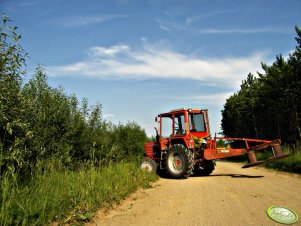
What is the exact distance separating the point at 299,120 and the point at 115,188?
85.8 ft

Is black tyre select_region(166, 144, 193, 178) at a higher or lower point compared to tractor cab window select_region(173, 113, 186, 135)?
lower

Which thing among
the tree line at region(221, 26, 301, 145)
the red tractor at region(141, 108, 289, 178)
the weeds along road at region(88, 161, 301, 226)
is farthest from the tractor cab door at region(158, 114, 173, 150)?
the tree line at region(221, 26, 301, 145)

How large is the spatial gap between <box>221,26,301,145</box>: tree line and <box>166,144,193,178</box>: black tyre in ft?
32.3

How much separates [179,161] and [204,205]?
6.16 metres

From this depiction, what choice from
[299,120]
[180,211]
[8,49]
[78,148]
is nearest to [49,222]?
[180,211]

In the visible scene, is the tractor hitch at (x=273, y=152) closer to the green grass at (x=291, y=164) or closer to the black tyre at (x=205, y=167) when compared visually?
the black tyre at (x=205, y=167)

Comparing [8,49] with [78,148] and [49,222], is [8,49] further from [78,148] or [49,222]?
[78,148]

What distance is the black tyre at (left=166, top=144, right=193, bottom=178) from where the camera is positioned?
42.7 feet

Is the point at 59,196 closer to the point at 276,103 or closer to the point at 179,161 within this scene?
the point at 179,161

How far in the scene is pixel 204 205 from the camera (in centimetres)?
736

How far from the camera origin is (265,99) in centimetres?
3566

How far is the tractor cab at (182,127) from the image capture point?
45.6ft

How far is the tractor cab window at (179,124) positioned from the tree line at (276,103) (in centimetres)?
938

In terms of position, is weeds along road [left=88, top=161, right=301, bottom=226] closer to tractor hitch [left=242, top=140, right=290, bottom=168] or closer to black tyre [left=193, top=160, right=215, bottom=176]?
tractor hitch [left=242, top=140, right=290, bottom=168]
